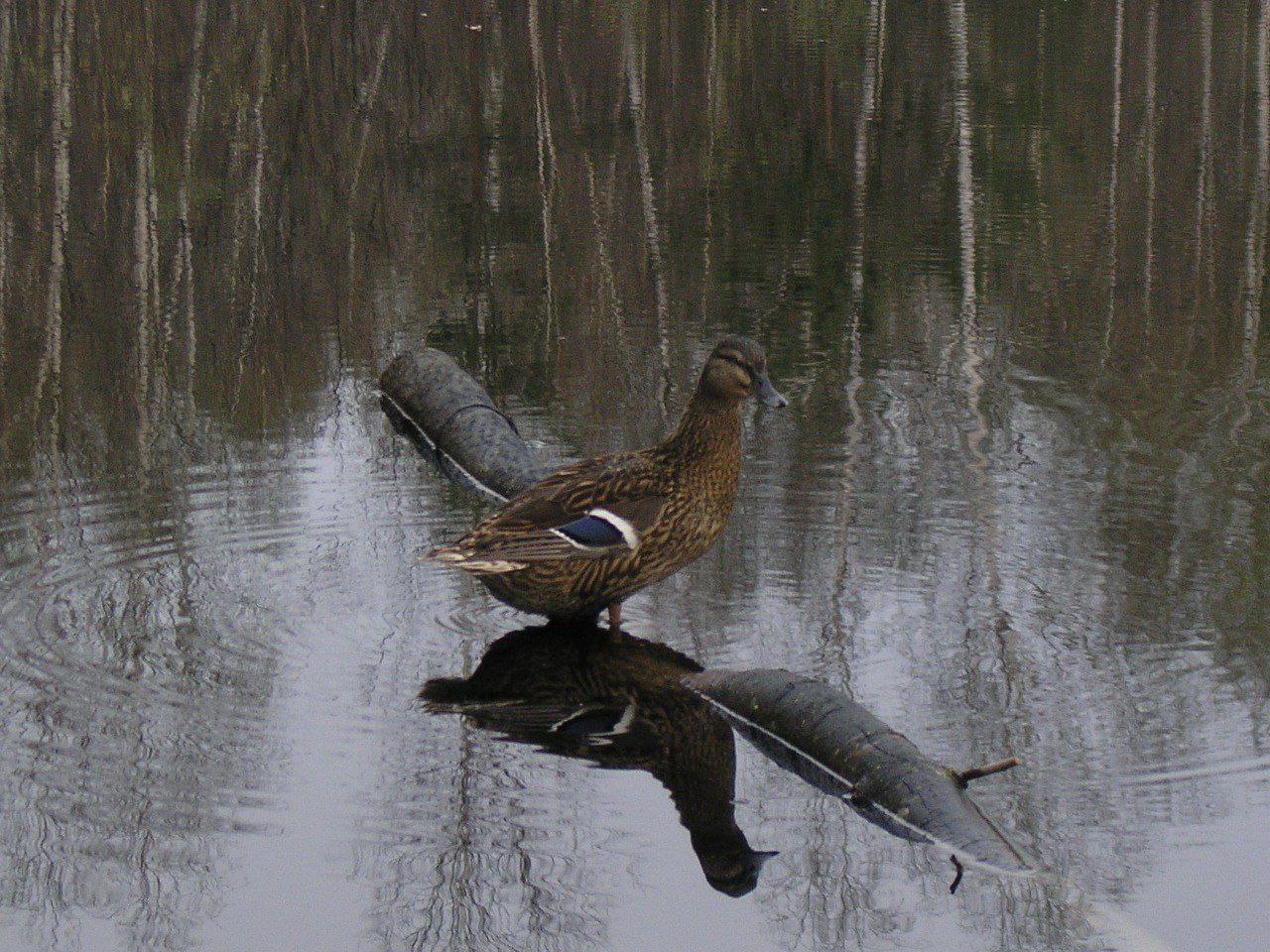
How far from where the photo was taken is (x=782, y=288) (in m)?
14.8

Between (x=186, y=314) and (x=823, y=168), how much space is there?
9008 mm

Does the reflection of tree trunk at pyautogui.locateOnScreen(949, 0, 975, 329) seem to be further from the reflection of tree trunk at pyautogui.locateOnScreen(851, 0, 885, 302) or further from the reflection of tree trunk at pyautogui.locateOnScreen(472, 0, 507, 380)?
the reflection of tree trunk at pyautogui.locateOnScreen(472, 0, 507, 380)

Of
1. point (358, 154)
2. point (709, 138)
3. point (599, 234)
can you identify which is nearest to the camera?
point (599, 234)

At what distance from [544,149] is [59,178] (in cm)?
537

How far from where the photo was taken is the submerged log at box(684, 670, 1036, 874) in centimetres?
575

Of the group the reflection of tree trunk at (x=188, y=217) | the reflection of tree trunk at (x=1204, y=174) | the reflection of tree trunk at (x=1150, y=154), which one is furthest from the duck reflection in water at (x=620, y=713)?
the reflection of tree trunk at (x=1150, y=154)

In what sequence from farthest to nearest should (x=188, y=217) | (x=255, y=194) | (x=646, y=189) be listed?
1. (x=646, y=189)
2. (x=255, y=194)
3. (x=188, y=217)

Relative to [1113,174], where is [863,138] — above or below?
above

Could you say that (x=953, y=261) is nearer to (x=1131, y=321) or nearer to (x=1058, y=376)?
(x=1131, y=321)

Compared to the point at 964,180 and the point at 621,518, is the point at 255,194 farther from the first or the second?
the point at 621,518

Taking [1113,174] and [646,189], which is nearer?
[646,189]

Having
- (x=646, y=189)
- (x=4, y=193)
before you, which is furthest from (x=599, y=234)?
(x=4, y=193)

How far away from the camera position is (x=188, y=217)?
692 inches

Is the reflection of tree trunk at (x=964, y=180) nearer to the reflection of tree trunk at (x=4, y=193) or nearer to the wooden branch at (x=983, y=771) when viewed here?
the reflection of tree trunk at (x=4, y=193)
